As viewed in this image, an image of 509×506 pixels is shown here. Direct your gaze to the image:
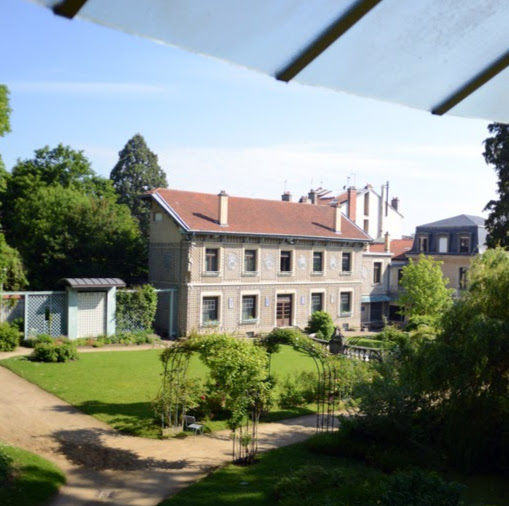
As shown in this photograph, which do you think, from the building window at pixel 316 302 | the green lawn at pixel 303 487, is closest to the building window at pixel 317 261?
the building window at pixel 316 302

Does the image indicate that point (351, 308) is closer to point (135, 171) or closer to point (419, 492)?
point (135, 171)

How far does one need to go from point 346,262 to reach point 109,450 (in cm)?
2722

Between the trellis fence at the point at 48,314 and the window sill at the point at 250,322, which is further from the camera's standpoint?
the window sill at the point at 250,322

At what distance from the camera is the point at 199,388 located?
16438 millimetres

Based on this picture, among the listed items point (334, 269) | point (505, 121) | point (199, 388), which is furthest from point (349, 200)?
point (505, 121)

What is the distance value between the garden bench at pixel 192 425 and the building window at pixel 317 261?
2217cm

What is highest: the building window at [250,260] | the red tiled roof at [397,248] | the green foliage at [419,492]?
the red tiled roof at [397,248]

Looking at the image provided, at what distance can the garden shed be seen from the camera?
91.5 feet

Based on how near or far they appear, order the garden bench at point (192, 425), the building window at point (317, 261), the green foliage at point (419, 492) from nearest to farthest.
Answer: the green foliage at point (419, 492) < the garden bench at point (192, 425) < the building window at point (317, 261)

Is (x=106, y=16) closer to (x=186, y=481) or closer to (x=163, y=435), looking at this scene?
(x=186, y=481)

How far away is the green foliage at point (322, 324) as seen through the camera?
34281 mm

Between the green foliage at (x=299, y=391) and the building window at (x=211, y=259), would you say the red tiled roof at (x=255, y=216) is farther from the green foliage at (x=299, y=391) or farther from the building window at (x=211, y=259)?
the green foliage at (x=299, y=391)

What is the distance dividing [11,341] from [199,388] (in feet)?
41.1

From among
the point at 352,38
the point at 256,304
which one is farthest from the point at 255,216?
the point at 352,38
